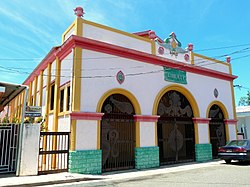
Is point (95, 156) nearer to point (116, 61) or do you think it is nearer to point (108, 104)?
point (108, 104)

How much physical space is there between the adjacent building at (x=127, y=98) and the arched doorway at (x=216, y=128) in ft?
0.22

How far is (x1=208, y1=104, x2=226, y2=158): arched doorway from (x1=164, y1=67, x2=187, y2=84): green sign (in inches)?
130

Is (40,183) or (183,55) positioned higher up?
(183,55)

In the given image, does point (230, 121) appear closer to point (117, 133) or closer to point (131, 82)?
point (131, 82)

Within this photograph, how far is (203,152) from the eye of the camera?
13.7 metres

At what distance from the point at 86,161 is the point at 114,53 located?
16.4 feet

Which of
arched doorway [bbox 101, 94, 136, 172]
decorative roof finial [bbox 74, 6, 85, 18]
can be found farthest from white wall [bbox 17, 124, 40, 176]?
decorative roof finial [bbox 74, 6, 85, 18]

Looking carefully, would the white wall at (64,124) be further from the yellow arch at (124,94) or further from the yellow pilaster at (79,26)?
the yellow pilaster at (79,26)

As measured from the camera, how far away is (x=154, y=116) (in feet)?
38.5

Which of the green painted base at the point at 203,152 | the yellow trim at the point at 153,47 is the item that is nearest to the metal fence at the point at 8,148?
the yellow trim at the point at 153,47

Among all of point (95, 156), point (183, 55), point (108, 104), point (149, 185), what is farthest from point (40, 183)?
point (183, 55)

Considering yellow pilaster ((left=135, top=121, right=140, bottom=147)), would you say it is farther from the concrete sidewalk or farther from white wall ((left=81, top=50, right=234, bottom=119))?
the concrete sidewalk

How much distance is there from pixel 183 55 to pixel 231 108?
5538 mm

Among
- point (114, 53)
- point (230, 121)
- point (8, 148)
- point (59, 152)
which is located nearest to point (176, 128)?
point (230, 121)
